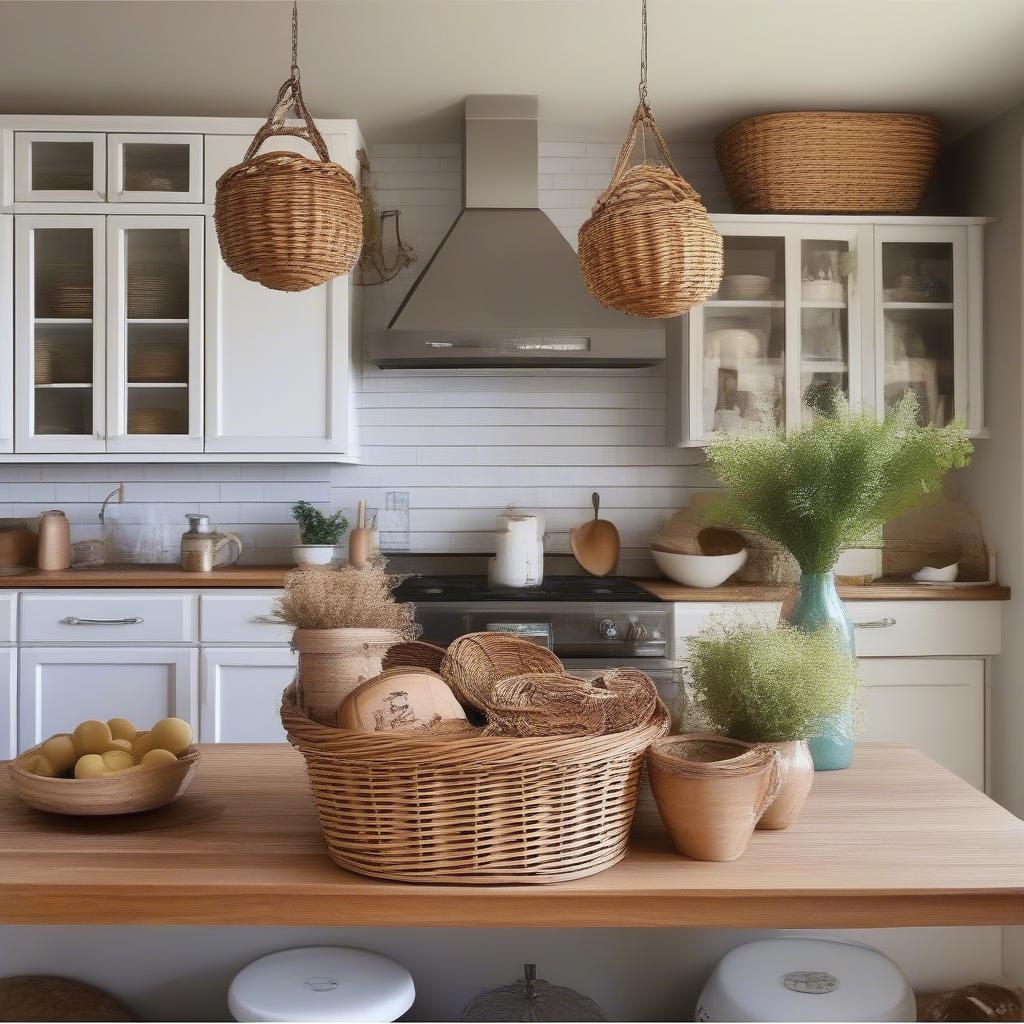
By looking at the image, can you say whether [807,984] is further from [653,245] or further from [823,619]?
[653,245]

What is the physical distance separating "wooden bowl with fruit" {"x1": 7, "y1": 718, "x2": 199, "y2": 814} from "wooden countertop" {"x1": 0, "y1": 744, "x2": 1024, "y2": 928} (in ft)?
0.12

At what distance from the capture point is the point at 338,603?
4.24 feet

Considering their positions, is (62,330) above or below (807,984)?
above

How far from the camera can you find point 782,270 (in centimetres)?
374

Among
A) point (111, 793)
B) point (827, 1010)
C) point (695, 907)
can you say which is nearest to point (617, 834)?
point (695, 907)

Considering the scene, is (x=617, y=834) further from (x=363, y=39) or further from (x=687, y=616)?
(x=363, y=39)

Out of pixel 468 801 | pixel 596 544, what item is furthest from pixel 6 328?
pixel 468 801

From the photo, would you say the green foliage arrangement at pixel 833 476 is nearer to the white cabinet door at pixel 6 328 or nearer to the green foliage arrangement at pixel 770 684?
the green foliage arrangement at pixel 770 684

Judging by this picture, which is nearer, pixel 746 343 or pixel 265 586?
pixel 265 586

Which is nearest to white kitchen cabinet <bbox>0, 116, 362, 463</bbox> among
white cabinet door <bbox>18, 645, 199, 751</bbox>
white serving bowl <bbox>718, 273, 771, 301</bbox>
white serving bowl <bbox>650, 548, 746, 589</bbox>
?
white cabinet door <bbox>18, 645, 199, 751</bbox>

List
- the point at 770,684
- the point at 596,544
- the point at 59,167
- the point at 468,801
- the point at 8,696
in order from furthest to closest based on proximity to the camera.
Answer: the point at 596,544, the point at 59,167, the point at 8,696, the point at 770,684, the point at 468,801

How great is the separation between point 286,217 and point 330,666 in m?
0.77

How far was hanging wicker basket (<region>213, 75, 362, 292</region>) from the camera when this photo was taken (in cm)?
164

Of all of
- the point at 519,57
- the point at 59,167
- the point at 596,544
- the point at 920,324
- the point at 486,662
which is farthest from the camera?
the point at 596,544
